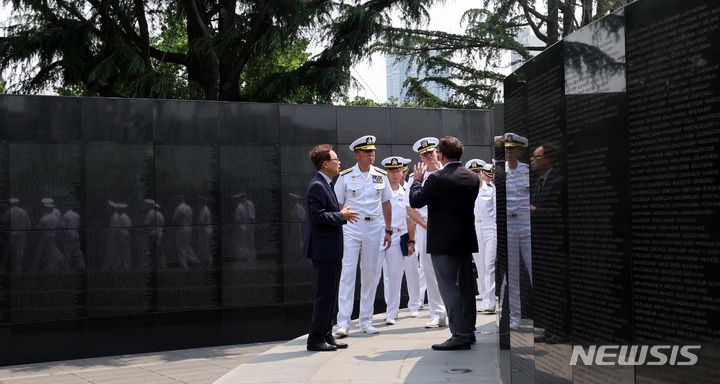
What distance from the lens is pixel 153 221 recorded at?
455 inches

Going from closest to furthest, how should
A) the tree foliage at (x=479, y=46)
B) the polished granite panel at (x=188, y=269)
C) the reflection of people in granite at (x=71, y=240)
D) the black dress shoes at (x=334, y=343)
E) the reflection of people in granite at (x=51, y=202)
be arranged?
1. the black dress shoes at (x=334, y=343)
2. the reflection of people in granite at (x=51, y=202)
3. the reflection of people in granite at (x=71, y=240)
4. the polished granite panel at (x=188, y=269)
5. the tree foliage at (x=479, y=46)

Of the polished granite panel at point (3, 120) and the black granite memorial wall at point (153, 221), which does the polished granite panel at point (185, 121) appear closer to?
the black granite memorial wall at point (153, 221)

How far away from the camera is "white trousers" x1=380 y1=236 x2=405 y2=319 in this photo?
416 inches

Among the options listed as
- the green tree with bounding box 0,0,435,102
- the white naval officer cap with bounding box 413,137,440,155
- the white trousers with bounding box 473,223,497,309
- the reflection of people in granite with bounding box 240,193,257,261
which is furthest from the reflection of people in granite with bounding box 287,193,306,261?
the green tree with bounding box 0,0,435,102

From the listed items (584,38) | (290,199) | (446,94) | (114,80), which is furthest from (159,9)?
(584,38)

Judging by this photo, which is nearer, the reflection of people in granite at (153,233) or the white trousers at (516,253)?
the white trousers at (516,253)


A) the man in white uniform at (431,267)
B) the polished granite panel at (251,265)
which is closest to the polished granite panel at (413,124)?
the polished granite panel at (251,265)

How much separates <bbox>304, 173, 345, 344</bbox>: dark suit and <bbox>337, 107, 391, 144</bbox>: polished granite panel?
4.65 m

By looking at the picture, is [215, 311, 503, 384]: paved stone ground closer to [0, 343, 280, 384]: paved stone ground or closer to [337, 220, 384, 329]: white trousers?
[337, 220, 384, 329]: white trousers

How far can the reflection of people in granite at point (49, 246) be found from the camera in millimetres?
10758

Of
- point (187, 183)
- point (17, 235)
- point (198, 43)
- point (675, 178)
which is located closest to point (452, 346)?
point (675, 178)

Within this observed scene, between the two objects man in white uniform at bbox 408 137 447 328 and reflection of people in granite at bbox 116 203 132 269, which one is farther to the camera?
reflection of people in granite at bbox 116 203 132 269

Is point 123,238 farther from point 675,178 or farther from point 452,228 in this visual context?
point 675,178

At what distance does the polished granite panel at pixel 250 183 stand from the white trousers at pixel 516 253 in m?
6.57
